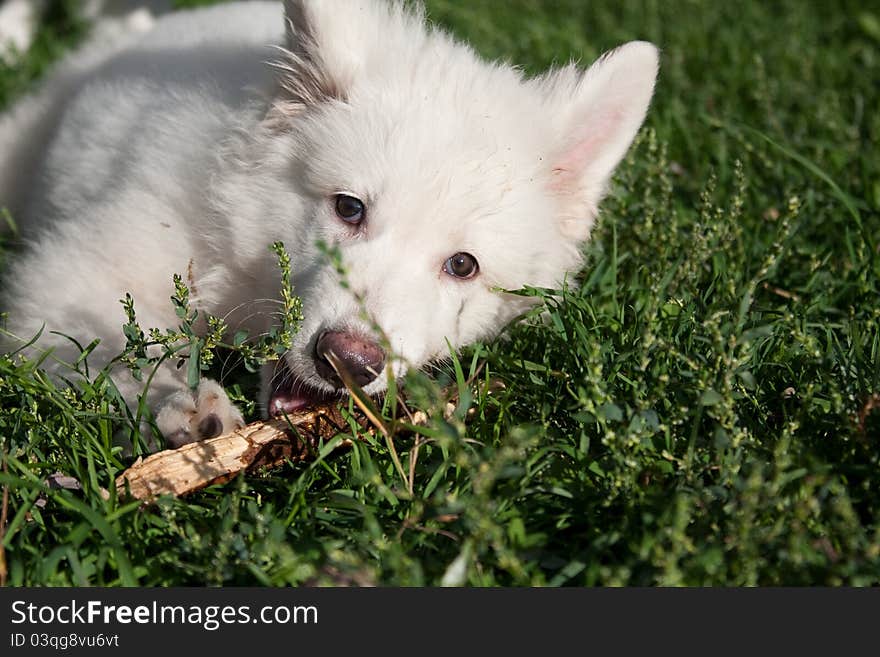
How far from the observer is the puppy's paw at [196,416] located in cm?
234

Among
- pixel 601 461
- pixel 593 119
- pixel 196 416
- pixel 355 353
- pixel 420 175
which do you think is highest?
pixel 593 119

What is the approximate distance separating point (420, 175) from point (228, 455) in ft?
2.97

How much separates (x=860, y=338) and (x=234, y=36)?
8.67ft

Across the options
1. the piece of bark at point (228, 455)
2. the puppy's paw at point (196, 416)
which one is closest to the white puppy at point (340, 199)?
the puppy's paw at point (196, 416)

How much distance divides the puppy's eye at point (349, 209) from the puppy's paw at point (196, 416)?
0.61 m

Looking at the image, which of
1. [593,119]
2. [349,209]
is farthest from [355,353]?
[593,119]

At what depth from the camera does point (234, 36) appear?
3.69 meters

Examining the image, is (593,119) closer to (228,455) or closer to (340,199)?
(340,199)

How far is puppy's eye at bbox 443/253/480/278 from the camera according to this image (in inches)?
102

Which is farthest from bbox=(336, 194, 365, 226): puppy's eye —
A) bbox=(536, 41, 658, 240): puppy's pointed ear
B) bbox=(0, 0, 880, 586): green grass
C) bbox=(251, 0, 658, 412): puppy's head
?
bbox=(536, 41, 658, 240): puppy's pointed ear

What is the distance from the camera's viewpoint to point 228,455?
2260 millimetres

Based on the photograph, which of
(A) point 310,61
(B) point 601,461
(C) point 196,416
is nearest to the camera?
(B) point 601,461

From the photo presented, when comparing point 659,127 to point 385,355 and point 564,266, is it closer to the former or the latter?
point 564,266

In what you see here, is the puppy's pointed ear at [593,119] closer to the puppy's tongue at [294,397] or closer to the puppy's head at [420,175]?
the puppy's head at [420,175]
